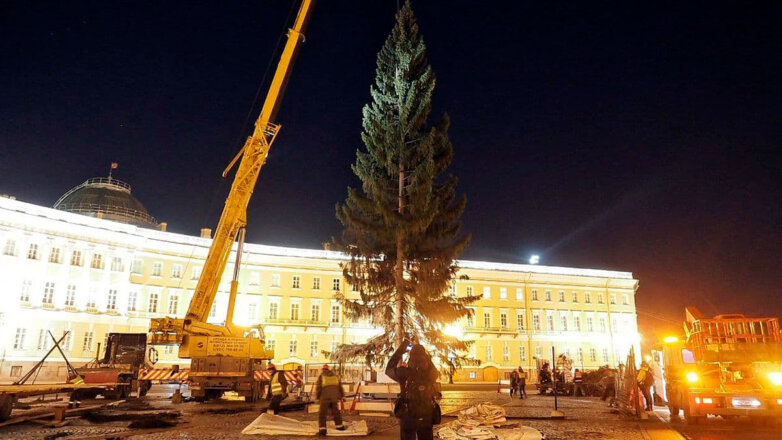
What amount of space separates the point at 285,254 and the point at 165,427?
43.2 metres

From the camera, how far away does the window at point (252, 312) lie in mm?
53934

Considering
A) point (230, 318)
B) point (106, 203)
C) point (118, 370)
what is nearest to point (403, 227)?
point (230, 318)

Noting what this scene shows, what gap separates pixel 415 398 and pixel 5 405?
1214 centimetres

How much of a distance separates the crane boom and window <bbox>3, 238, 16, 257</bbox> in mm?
26152

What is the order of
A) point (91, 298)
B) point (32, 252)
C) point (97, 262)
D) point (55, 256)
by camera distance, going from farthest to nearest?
point (97, 262), point (91, 298), point (55, 256), point (32, 252)

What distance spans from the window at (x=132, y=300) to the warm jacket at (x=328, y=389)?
138 ft

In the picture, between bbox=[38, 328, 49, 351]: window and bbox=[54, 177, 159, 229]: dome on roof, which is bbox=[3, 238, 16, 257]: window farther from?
bbox=[54, 177, 159, 229]: dome on roof

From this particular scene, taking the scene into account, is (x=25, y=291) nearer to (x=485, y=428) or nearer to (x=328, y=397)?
(x=328, y=397)

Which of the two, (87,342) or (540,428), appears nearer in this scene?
(540,428)

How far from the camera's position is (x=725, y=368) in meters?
15.0

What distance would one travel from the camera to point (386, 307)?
24656 mm

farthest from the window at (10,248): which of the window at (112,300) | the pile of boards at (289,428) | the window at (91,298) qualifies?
the pile of boards at (289,428)

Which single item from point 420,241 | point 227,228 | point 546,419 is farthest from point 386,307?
point 546,419

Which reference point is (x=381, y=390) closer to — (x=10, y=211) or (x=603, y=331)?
(x=10, y=211)
